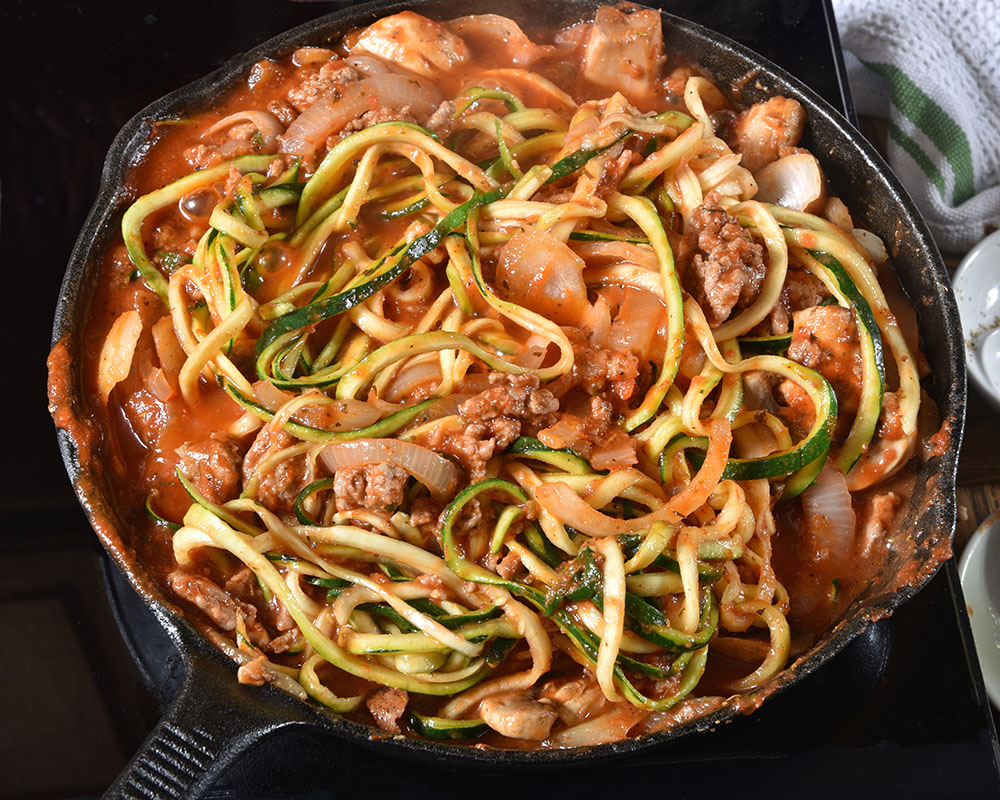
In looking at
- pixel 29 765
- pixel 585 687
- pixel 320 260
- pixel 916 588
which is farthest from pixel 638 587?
pixel 29 765

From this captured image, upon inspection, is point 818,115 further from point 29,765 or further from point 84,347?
point 29,765

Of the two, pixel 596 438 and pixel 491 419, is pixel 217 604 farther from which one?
pixel 596 438

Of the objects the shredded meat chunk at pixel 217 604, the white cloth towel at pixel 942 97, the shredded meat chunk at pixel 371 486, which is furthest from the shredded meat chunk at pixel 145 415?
the white cloth towel at pixel 942 97

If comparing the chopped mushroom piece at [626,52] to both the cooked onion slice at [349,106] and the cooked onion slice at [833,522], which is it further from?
the cooked onion slice at [833,522]

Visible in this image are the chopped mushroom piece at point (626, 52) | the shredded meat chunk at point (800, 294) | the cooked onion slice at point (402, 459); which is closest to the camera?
the cooked onion slice at point (402, 459)

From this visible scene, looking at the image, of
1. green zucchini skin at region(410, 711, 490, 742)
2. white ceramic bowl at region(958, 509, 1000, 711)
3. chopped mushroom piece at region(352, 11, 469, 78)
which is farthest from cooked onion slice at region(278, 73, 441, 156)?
white ceramic bowl at region(958, 509, 1000, 711)

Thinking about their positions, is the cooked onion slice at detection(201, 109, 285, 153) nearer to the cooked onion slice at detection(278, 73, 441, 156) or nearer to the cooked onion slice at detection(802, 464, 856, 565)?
the cooked onion slice at detection(278, 73, 441, 156)

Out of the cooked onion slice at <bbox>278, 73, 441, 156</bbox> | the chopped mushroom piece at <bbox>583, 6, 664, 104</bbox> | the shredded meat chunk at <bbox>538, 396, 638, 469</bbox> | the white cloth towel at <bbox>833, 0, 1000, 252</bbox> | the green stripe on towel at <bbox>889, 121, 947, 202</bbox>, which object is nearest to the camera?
the shredded meat chunk at <bbox>538, 396, 638, 469</bbox>
